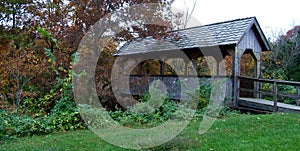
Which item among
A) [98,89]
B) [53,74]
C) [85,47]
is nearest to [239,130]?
[98,89]

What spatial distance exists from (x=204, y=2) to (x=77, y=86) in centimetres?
1715

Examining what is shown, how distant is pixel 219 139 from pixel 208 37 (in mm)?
6546

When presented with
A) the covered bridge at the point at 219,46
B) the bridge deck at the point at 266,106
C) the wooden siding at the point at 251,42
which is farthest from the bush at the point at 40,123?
→ the wooden siding at the point at 251,42

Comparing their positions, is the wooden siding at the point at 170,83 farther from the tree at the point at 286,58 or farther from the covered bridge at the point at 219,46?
the tree at the point at 286,58

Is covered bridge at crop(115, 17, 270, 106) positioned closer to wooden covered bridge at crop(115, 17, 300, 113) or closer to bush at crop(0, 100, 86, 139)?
wooden covered bridge at crop(115, 17, 300, 113)

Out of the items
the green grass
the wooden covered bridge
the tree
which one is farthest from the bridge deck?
the tree

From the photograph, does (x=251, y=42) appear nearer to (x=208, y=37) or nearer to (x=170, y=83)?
(x=208, y=37)

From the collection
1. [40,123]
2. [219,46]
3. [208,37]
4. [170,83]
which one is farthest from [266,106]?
[40,123]

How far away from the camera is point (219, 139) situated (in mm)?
5066

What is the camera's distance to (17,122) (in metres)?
6.63

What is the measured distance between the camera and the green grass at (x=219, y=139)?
4598 mm

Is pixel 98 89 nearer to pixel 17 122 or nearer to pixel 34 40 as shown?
pixel 17 122

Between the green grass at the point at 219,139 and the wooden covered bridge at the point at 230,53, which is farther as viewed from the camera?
the wooden covered bridge at the point at 230,53

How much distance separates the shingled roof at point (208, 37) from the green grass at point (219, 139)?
4.06 m
